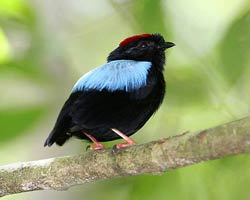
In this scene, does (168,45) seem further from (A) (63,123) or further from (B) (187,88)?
(A) (63,123)

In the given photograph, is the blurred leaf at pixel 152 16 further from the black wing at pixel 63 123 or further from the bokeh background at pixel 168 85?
the black wing at pixel 63 123

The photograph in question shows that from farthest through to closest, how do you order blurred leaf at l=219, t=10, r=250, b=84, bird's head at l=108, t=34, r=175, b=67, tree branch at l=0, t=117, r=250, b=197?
bird's head at l=108, t=34, r=175, b=67 → blurred leaf at l=219, t=10, r=250, b=84 → tree branch at l=0, t=117, r=250, b=197

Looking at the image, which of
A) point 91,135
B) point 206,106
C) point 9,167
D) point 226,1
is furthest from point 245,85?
point 226,1

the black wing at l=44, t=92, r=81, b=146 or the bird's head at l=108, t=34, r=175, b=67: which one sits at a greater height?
the bird's head at l=108, t=34, r=175, b=67

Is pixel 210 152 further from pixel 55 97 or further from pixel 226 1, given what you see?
pixel 226 1

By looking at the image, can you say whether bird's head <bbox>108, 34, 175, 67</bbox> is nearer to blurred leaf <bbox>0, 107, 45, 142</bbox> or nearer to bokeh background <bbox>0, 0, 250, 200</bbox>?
bokeh background <bbox>0, 0, 250, 200</bbox>

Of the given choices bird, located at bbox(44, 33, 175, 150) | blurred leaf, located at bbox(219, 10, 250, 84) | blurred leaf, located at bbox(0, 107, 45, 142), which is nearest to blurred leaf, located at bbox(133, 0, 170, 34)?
bird, located at bbox(44, 33, 175, 150)
